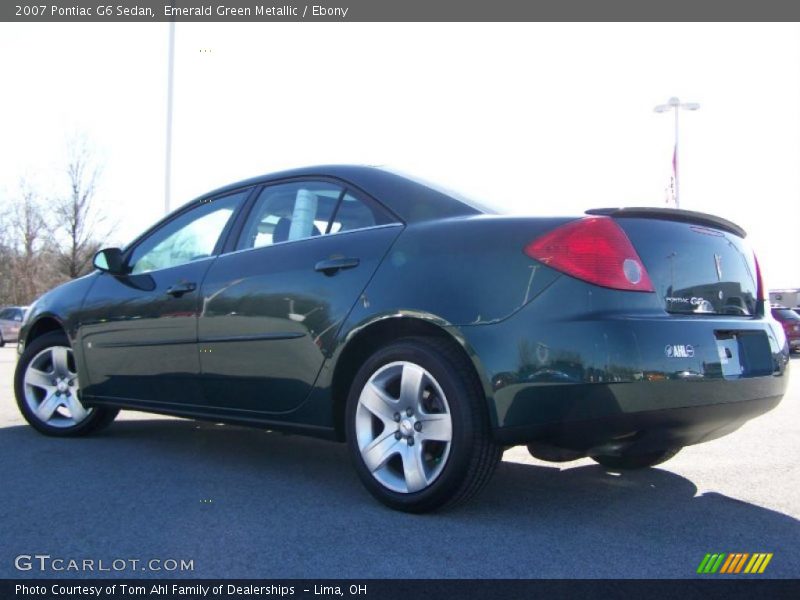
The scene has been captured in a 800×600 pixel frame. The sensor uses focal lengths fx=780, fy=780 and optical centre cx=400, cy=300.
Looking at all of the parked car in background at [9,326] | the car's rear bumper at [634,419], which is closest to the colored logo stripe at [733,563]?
the car's rear bumper at [634,419]

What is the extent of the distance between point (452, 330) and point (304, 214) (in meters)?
1.29

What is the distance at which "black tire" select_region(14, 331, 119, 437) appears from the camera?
511 centimetres

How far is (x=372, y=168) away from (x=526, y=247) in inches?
42.6

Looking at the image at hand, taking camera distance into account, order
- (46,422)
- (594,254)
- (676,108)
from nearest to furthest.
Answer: (594,254), (46,422), (676,108)

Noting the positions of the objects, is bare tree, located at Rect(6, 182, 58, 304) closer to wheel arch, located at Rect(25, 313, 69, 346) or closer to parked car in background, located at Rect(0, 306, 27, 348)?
parked car in background, located at Rect(0, 306, 27, 348)

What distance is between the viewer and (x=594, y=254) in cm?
290

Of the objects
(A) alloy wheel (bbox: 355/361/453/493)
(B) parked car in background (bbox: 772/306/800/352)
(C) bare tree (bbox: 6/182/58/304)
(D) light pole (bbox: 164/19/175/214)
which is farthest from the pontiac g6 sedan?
(C) bare tree (bbox: 6/182/58/304)

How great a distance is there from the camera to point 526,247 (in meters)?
2.97

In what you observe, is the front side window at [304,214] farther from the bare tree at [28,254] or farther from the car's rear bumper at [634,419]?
the bare tree at [28,254]

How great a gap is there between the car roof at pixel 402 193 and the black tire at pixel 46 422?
2346 millimetres

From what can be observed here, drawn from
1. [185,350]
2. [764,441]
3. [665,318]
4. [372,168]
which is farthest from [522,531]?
[764,441]

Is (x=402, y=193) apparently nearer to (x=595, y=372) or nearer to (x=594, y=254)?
(x=594, y=254)
